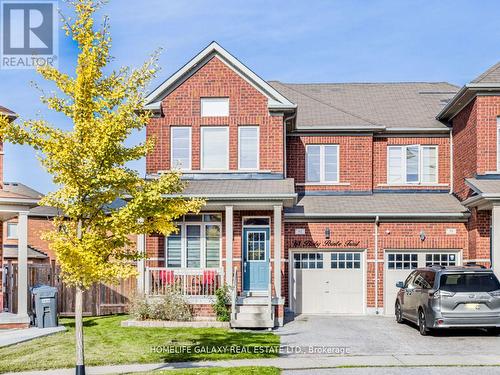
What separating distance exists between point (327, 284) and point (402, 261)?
2.63 meters

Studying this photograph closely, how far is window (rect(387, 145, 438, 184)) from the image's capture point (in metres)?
25.9

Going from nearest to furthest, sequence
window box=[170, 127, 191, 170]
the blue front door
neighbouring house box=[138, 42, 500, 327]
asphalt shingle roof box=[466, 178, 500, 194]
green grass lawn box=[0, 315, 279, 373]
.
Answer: green grass lawn box=[0, 315, 279, 373] → asphalt shingle roof box=[466, 178, 500, 194] → neighbouring house box=[138, 42, 500, 327] → the blue front door → window box=[170, 127, 191, 170]

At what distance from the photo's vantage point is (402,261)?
80.2 feet

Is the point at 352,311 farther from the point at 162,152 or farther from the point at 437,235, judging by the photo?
the point at 162,152

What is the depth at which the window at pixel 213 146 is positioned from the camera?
932 inches

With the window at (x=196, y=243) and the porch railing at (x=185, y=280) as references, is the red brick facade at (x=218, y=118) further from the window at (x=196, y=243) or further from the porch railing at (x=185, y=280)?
the porch railing at (x=185, y=280)

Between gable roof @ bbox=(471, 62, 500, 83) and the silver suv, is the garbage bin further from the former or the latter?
gable roof @ bbox=(471, 62, 500, 83)

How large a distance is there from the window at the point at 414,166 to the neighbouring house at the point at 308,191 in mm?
35

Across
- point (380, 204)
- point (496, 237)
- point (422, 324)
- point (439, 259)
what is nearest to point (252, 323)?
point (422, 324)

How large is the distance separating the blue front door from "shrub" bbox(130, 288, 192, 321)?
2.86m

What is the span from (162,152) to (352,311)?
8.18 meters

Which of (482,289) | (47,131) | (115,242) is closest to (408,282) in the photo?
(482,289)

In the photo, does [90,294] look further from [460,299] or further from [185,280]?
[460,299]

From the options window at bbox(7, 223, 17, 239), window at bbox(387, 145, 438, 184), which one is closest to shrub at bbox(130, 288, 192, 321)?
window at bbox(387, 145, 438, 184)
